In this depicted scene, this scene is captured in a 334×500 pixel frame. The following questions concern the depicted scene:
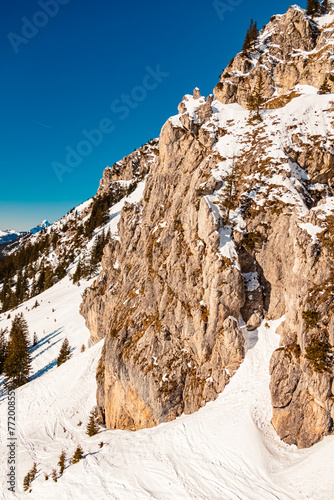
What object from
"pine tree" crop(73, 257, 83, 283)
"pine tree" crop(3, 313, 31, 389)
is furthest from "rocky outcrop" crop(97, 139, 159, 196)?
"pine tree" crop(3, 313, 31, 389)

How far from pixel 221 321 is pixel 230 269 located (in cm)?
499

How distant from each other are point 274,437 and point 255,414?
71.5 inches

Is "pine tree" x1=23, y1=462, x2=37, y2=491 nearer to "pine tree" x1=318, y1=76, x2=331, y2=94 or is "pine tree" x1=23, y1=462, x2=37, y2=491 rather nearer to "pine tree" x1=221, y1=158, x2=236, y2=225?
"pine tree" x1=221, y1=158, x2=236, y2=225

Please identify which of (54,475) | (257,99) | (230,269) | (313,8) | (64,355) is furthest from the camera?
(313,8)

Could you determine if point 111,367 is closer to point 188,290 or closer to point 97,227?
point 188,290

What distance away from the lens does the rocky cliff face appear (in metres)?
20.4

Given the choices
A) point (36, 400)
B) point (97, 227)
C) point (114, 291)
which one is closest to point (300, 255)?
point (114, 291)

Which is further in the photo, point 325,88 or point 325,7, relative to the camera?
point 325,7

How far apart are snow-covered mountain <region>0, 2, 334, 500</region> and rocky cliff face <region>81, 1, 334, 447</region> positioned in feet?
0.48

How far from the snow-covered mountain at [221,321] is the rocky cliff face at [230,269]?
0.15m

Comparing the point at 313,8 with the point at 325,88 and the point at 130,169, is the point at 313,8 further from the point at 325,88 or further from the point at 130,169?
the point at 130,169

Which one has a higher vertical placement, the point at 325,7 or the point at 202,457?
the point at 325,7

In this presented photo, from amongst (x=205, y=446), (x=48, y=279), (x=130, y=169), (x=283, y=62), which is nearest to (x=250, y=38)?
(x=283, y=62)

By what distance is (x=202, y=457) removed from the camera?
19156 millimetres
